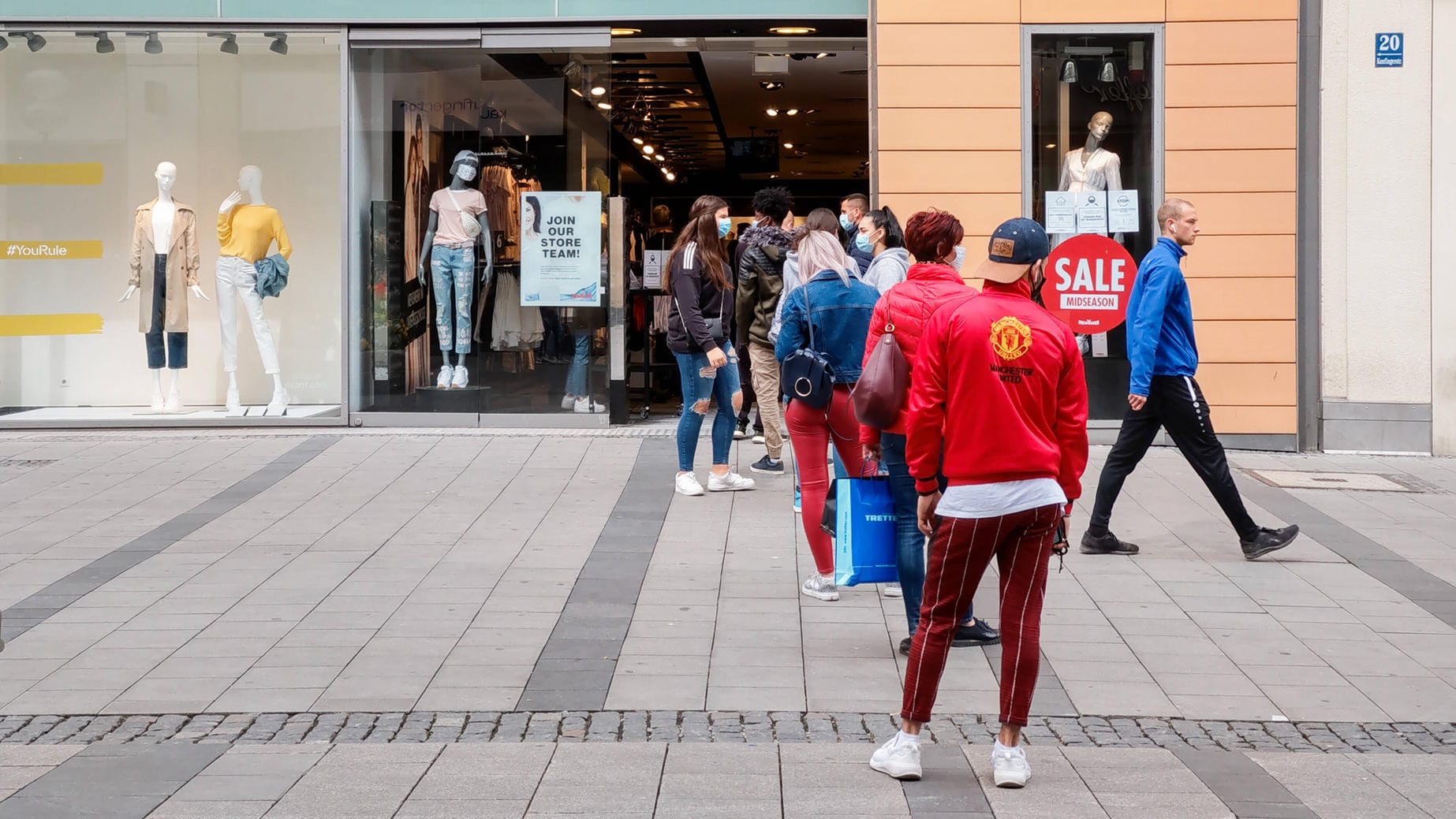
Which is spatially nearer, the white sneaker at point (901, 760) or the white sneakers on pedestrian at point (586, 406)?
the white sneaker at point (901, 760)

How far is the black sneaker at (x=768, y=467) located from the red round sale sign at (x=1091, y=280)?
3.00m

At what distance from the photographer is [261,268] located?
512 inches

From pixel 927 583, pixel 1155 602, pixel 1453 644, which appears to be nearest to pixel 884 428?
pixel 927 583

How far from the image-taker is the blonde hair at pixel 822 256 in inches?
251

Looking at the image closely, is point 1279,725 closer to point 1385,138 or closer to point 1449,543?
point 1449,543

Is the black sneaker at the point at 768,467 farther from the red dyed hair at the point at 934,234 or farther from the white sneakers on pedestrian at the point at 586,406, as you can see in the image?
the red dyed hair at the point at 934,234

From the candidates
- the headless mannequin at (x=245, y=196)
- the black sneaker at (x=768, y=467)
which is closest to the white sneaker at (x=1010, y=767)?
the black sneaker at (x=768, y=467)

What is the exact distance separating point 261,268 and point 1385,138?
9449mm

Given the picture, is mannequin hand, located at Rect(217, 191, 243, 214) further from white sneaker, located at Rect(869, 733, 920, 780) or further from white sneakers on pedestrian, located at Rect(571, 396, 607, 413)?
white sneaker, located at Rect(869, 733, 920, 780)

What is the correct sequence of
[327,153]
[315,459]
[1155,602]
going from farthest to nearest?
[327,153] < [315,459] < [1155,602]

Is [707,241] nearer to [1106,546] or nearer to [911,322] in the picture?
[1106,546]

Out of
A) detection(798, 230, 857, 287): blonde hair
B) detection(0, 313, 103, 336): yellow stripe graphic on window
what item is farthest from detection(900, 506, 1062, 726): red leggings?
detection(0, 313, 103, 336): yellow stripe graphic on window

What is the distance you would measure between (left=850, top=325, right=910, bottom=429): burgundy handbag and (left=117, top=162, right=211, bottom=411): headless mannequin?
937 centimetres

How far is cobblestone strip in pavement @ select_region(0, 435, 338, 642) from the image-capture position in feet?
21.9
